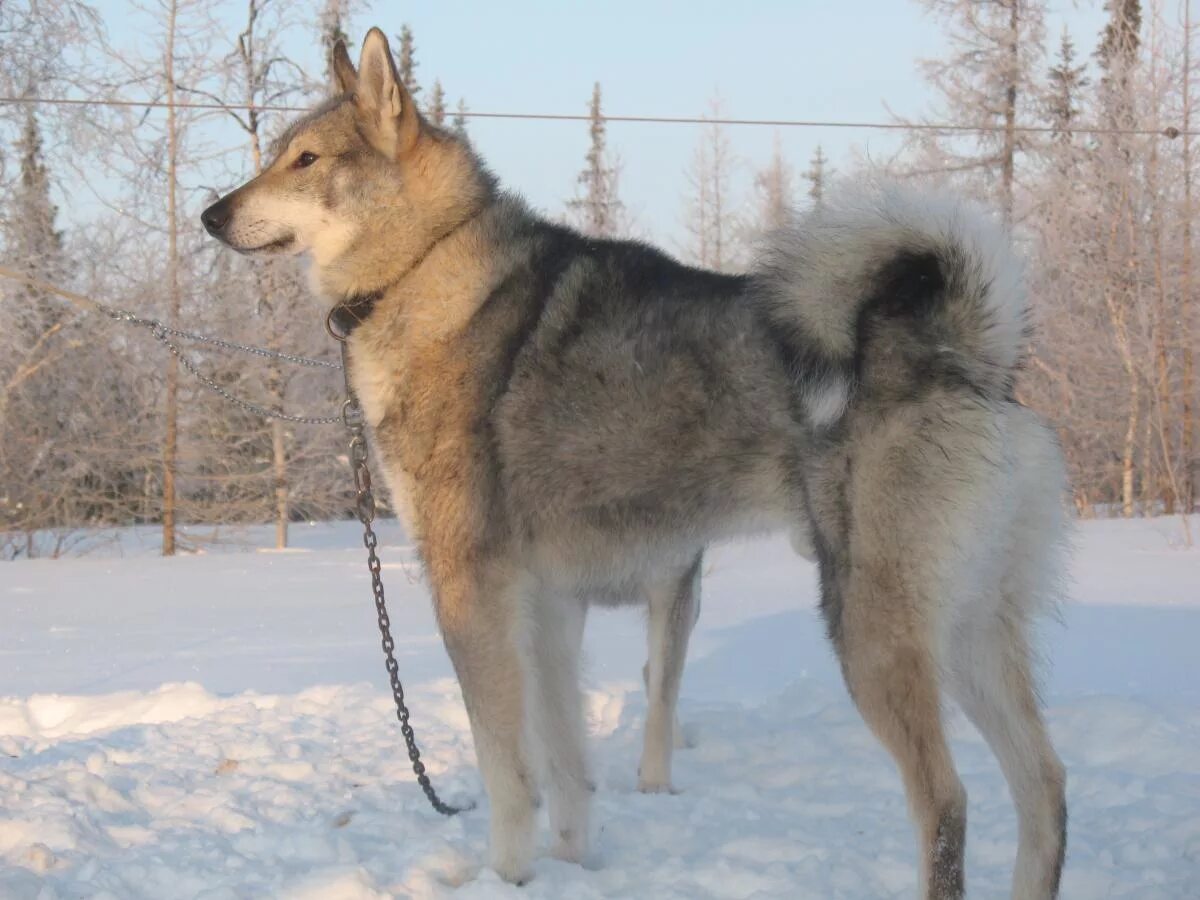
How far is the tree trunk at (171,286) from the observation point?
44.0ft

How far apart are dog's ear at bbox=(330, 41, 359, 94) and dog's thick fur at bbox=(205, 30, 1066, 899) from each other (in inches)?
0.4

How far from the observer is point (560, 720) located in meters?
3.28

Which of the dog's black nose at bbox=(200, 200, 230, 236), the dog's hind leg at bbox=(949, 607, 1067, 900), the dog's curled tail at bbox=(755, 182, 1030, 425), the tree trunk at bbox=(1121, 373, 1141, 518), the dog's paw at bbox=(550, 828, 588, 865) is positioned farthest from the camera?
the tree trunk at bbox=(1121, 373, 1141, 518)

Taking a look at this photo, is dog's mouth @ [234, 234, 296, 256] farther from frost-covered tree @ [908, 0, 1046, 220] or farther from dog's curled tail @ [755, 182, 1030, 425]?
frost-covered tree @ [908, 0, 1046, 220]

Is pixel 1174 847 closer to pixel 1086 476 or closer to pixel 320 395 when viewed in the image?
pixel 320 395

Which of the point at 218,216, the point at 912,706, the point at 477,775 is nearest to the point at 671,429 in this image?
the point at 912,706

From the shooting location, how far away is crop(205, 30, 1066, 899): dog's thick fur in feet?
7.96

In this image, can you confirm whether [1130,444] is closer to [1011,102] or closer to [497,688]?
[1011,102]

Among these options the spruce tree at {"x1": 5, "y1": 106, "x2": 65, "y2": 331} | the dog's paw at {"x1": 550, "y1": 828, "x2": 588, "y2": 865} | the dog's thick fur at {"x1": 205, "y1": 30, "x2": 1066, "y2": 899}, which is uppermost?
the spruce tree at {"x1": 5, "y1": 106, "x2": 65, "y2": 331}

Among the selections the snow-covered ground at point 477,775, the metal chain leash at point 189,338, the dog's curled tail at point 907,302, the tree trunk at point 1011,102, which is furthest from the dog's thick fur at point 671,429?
the tree trunk at point 1011,102

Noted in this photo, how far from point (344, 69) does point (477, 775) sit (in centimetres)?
241

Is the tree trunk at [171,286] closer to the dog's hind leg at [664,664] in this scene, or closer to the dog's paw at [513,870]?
the dog's hind leg at [664,664]

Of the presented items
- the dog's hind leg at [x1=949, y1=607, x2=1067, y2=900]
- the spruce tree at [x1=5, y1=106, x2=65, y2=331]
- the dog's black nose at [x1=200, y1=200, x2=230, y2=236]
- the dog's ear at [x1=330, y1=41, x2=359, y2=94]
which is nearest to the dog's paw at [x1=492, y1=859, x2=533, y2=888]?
the dog's hind leg at [x1=949, y1=607, x2=1067, y2=900]

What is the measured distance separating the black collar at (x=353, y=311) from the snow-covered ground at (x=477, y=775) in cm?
145
